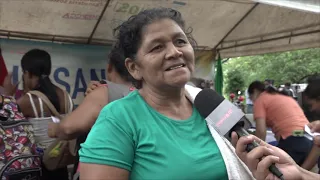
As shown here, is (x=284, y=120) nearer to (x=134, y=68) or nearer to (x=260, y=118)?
(x=260, y=118)

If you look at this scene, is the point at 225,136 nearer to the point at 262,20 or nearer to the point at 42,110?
the point at 42,110

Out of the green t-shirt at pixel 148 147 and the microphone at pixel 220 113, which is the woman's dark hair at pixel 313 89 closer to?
the microphone at pixel 220 113

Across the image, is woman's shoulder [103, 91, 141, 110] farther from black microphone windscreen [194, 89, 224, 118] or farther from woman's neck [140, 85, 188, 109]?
black microphone windscreen [194, 89, 224, 118]

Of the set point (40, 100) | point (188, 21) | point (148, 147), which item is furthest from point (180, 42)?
point (188, 21)

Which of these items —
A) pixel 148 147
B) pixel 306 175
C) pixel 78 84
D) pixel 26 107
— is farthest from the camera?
pixel 78 84

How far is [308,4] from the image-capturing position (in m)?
2.99

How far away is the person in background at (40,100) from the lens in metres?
2.69

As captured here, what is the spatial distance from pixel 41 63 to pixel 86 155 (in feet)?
7.54

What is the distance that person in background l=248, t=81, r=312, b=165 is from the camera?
3.57 meters

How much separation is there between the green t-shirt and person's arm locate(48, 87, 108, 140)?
24.4 inches

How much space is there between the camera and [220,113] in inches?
51.0

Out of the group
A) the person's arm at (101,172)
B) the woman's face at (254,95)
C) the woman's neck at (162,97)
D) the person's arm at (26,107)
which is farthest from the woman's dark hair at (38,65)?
the woman's face at (254,95)

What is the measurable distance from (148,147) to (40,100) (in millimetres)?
1884

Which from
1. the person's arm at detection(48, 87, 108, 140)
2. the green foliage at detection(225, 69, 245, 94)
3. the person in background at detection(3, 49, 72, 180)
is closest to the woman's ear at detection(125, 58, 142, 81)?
the person's arm at detection(48, 87, 108, 140)
